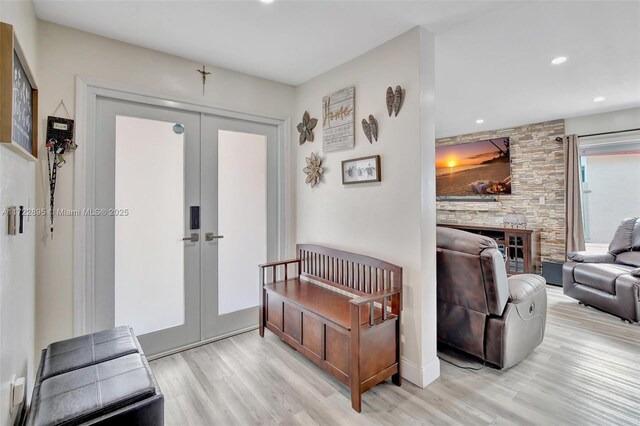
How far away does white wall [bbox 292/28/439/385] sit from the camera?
7.23 feet

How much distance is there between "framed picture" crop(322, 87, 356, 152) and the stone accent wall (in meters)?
3.94

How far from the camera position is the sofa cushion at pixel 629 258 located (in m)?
3.62

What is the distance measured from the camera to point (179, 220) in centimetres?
275

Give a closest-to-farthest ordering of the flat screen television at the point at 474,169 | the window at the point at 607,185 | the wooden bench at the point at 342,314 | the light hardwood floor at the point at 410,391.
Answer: the light hardwood floor at the point at 410,391, the wooden bench at the point at 342,314, the window at the point at 607,185, the flat screen television at the point at 474,169

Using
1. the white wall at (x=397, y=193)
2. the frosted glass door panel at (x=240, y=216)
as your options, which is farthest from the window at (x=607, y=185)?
the frosted glass door panel at (x=240, y=216)

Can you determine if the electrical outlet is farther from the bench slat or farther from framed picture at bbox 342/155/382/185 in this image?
framed picture at bbox 342/155/382/185

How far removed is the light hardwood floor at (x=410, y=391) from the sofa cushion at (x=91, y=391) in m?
0.63

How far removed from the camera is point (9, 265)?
133cm

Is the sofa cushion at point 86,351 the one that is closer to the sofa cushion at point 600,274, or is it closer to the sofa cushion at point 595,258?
the sofa cushion at point 600,274

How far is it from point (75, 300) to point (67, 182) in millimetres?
846

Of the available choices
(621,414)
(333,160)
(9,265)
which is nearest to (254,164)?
(333,160)

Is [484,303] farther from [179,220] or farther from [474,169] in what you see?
[474,169]

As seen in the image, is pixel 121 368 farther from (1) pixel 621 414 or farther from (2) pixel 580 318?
(2) pixel 580 318

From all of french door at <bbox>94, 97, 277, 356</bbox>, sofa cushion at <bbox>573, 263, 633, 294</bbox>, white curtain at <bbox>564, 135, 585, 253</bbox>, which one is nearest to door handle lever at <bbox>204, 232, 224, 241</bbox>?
french door at <bbox>94, 97, 277, 356</bbox>
